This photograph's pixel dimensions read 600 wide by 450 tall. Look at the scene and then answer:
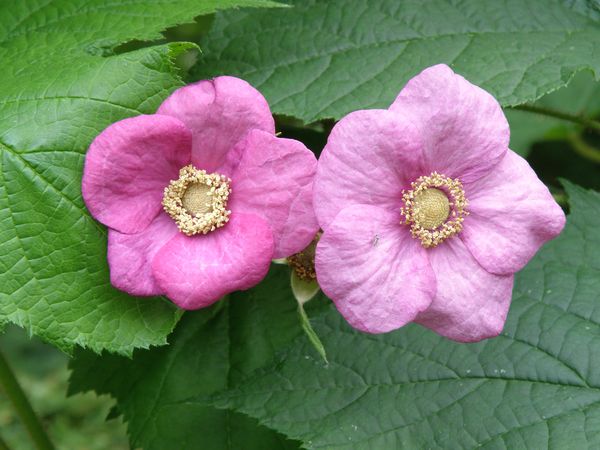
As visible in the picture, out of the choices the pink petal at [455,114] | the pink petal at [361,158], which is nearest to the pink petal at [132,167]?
the pink petal at [361,158]

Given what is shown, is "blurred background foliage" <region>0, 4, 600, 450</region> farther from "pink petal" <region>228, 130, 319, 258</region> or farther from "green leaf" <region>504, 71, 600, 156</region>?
"pink petal" <region>228, 130, 319, 258</region>

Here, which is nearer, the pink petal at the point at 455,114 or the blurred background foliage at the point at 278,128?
the pink petal at the point at 455,114

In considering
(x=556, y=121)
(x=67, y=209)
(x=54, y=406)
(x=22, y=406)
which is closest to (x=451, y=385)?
(x=67, y=209)

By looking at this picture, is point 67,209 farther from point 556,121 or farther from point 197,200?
point 556,121

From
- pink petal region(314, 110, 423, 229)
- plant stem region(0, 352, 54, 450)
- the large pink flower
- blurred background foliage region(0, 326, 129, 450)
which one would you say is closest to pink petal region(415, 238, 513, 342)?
the large pink flower

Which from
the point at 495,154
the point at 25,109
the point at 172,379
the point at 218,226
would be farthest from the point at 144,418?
the point at 495,154

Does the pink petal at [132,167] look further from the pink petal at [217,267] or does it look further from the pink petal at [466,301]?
the pink petal at [466,301]
